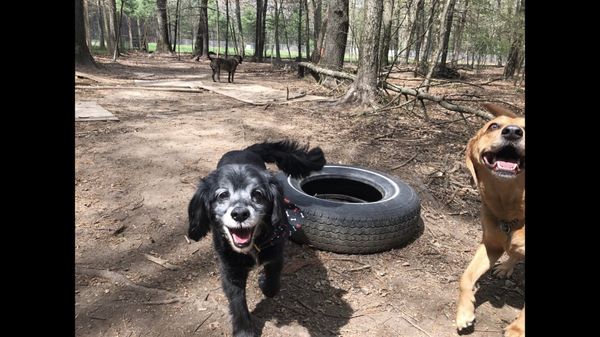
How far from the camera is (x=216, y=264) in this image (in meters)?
3.48

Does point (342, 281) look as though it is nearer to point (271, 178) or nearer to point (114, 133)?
point (271, 178)

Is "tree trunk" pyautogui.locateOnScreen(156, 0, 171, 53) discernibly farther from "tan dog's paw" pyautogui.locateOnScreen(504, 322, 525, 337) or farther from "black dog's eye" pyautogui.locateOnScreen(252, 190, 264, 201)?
"tan dog's paw" pyautogui.locateOnScreen(504, 322, 525, 337)

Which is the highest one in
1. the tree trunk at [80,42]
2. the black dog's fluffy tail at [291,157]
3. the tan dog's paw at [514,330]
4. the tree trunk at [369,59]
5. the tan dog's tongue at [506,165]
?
the tree trunk at [80,42]

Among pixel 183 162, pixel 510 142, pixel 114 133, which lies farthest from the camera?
pixel 114 133

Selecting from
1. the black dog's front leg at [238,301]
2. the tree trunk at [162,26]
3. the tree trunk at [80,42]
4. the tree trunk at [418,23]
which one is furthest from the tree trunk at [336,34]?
the tree trunk at [162,26]

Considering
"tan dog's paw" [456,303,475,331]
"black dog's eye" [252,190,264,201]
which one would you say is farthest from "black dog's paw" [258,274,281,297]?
"tan dog's paw" [456,303,475,331]

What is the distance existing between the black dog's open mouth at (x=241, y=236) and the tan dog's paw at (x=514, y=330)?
1.80 metres

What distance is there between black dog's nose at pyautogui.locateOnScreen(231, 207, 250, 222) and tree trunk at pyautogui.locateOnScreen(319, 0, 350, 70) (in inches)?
443

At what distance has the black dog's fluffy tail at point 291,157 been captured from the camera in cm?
387

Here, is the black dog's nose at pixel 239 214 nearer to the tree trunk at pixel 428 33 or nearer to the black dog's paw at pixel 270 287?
the black dog's paw at pixel 270 287
